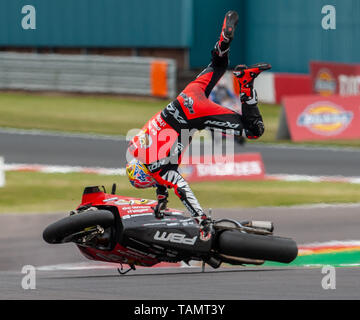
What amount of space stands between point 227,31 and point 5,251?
4.47 m

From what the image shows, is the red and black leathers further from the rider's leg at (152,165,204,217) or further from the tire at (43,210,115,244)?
the tire at (43,210,115,244)

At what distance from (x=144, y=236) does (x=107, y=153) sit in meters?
11.8

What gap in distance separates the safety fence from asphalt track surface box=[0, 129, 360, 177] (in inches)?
270

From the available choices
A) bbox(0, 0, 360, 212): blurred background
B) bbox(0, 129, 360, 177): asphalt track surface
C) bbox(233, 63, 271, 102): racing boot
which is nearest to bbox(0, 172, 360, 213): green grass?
bbox(0, 129, 360, 177): asphalt track surface

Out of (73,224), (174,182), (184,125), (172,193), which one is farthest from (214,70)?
(172,193)

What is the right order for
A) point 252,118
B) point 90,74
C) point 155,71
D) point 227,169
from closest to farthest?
point 252,118, point 227,169, point 155,71, point 90,74

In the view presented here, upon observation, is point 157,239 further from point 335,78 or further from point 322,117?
point 335,78

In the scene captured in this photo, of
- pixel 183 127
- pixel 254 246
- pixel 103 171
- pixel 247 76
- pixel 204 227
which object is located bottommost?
pixel 103 171

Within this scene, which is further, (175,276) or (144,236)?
(175,276)

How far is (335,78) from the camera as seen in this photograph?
2397cm

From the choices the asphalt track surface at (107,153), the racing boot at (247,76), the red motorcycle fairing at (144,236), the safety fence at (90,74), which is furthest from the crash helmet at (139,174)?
the safety fence at (90,74)

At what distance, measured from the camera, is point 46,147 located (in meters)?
18.8

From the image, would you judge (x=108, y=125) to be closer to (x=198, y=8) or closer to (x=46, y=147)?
(x=46, y=147)
